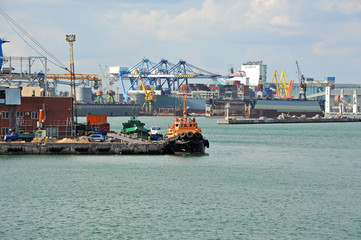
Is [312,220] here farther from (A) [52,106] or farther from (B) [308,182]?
(A) [52,106]

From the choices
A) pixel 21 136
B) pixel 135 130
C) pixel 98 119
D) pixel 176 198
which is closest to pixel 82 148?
pixel 21 136

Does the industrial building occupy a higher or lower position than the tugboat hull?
higher

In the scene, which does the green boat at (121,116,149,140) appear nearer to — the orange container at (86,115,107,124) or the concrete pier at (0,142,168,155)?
the orange container at (86,115,107,124)

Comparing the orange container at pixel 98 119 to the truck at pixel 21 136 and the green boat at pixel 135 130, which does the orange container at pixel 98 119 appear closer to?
the green boat at pixel 135 130

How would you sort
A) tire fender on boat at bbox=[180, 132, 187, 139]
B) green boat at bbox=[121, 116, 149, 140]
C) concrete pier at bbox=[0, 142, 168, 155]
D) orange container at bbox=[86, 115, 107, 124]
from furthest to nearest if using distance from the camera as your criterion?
1. orange container at bbox=[86, 115, 107, 124]
2. green boat at bbox=[121, 116, 149, 140]
3. tire fender on boat at bbox=[180, 132, 187, 139]
4. concrete pier at bbox=[0, 142, 168, 155]

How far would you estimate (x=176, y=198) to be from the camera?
44.7m

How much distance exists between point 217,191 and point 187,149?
73.4ft

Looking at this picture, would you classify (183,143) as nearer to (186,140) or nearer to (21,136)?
(186,140)

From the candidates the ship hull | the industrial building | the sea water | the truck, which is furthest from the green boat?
the sea water

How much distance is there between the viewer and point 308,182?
53406 millimetres

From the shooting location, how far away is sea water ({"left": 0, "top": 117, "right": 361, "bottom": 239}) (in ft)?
116

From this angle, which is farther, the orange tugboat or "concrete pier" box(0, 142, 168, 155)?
the orange tugboat

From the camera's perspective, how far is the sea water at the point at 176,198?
3531cm

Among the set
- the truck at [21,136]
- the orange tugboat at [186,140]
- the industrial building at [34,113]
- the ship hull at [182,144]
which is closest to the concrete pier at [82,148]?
the ship hull at [182,144]
